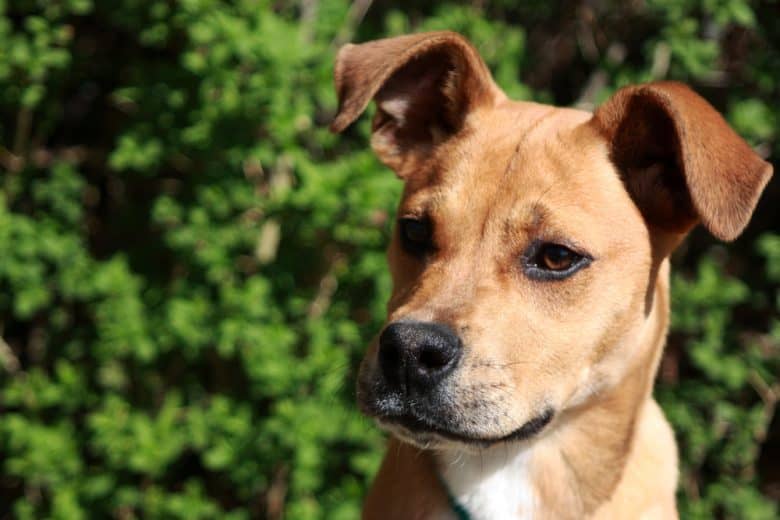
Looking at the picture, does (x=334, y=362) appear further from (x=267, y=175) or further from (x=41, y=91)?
(x=41, y=91)

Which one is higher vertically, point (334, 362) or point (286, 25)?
point (286, 25)

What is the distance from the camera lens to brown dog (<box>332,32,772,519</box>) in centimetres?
293

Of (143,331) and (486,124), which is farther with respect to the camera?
(143,331)

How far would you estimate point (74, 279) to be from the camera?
17.5ft

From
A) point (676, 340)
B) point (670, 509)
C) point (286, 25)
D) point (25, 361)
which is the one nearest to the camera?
point (670, 509)

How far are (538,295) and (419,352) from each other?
0.50 m

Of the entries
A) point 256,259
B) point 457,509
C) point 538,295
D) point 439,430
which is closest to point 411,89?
point 538,295

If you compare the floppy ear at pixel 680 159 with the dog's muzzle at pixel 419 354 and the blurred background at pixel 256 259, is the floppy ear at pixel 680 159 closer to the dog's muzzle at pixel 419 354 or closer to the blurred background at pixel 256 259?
the dog's muzzle at pixel 419 354

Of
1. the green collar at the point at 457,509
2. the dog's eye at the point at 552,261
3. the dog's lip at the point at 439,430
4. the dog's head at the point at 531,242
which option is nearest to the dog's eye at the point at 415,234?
the dog's head at the point at 531,242

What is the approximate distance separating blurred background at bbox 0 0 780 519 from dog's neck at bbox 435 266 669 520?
133 centimetres

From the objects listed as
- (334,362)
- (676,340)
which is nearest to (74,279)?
(334,362)

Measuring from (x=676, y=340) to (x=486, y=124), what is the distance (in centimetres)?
262

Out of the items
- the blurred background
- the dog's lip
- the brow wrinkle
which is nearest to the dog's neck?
the dog's lip

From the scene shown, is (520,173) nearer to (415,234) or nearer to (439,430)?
(415,234)
